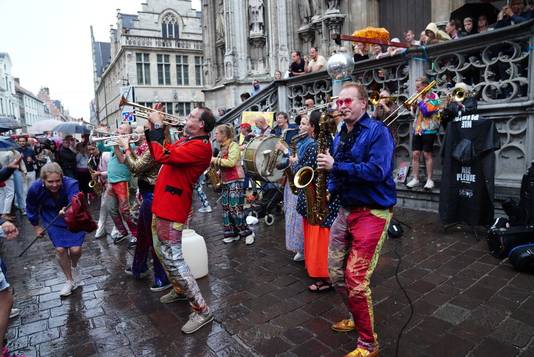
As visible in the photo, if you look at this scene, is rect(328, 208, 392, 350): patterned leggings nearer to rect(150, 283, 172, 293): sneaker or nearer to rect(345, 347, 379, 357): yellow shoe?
rect(345, 347, 379, 357): yellow shoe

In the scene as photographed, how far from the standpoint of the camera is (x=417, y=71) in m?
7.32

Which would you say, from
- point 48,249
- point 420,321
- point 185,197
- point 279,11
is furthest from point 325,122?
point 279,11

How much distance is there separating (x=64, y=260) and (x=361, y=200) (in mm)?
3788

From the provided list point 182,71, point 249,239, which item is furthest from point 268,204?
point 182,71

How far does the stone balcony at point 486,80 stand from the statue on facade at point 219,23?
1027 centimetres

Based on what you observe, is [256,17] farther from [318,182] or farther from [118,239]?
[318,182]

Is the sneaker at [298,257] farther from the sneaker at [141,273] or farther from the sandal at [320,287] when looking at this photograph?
the sneaker at [141,273]

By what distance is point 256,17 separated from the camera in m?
14.7

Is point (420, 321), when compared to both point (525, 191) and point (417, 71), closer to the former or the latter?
point (525, 191)

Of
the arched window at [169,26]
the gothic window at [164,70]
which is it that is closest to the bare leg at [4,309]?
the gothic window at [164,70]

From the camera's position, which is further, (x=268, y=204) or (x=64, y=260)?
(x=268, y=204)

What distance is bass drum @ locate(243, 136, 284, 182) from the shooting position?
5867 millimetres

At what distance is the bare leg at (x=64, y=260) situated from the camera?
15.0 ft

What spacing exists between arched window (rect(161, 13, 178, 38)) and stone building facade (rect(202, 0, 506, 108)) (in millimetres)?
37790
